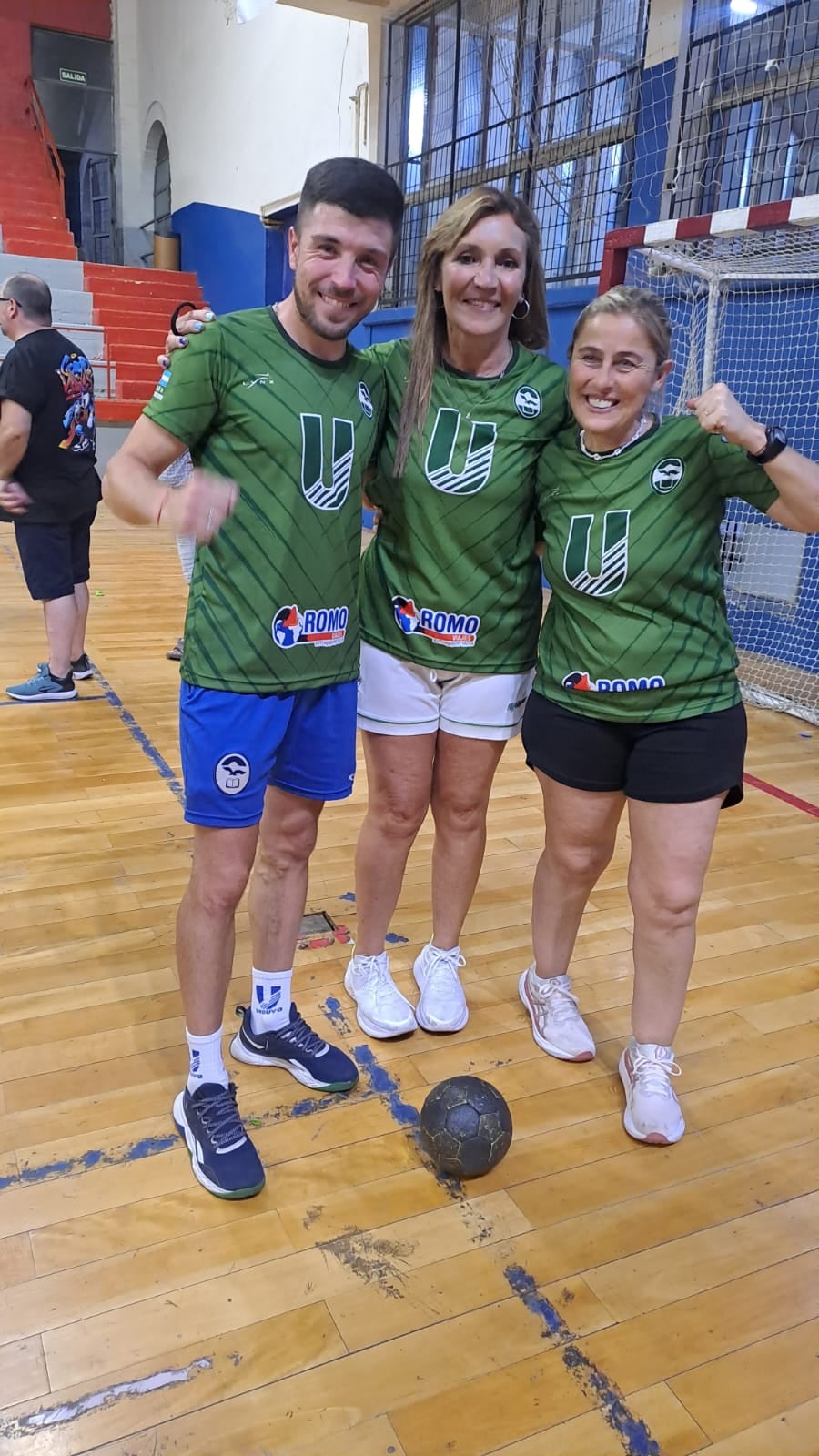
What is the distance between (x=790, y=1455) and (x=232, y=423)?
1.77 meters

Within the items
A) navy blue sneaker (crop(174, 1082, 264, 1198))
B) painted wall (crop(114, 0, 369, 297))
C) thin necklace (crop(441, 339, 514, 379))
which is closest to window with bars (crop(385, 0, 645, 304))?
painted wall (crop(114, 0, 369, 297))

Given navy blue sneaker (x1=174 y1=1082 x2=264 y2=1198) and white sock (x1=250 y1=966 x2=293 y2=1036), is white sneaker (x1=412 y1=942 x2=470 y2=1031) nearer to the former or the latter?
white sock (x1=250 y1=966 x2=293 y2=1036)

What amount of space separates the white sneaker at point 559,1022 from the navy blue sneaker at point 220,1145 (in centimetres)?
75

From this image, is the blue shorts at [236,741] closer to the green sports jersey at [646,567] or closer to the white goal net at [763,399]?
the green sports jersey at [646,567]

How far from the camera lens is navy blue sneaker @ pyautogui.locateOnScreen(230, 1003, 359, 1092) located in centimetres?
215

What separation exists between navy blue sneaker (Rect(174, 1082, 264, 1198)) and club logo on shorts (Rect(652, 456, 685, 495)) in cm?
140

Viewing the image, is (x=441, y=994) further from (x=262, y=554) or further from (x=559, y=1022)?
(x=262, y=554)

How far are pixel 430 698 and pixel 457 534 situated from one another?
348 millimetres

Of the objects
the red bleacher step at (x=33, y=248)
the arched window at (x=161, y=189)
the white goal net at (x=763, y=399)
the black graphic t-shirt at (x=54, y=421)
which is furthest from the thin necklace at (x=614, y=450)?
the arched window at (x=161, y=189)

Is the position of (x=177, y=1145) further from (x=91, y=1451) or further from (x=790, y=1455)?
(x=790, y=1455)

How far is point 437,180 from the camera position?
8.82 metres

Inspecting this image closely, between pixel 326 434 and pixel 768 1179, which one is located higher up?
pixel 326 434

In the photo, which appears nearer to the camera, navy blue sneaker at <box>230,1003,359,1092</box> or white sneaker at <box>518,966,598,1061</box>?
navy blue sneaker at <box>230,1003,359,1092</box>

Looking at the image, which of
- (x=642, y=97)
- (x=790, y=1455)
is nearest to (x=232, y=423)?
(x=790, y=1455)
